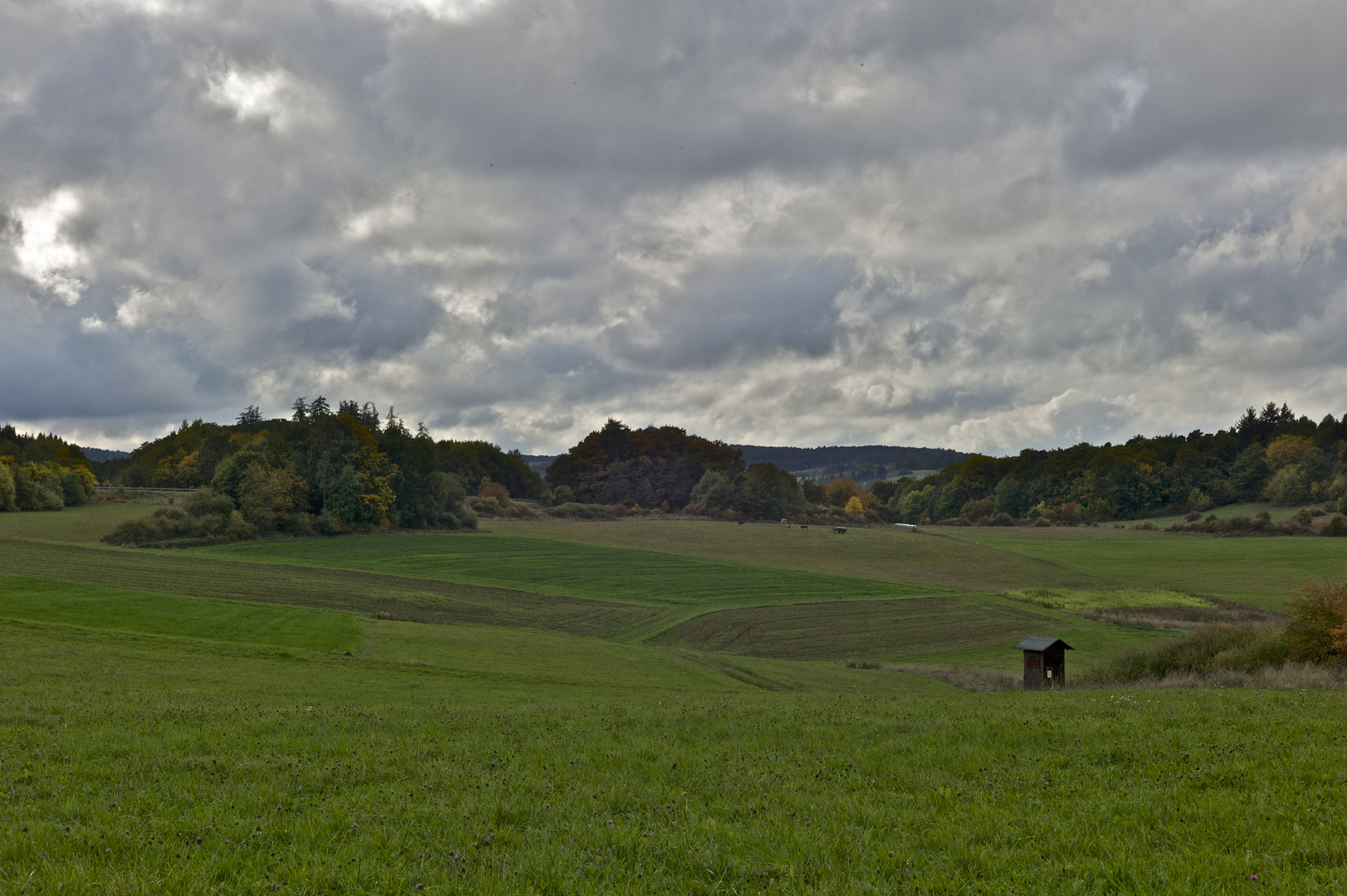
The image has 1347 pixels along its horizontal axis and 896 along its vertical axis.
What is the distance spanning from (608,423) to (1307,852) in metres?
191

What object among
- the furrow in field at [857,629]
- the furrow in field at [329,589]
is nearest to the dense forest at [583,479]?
the furrow in field at [329,589]

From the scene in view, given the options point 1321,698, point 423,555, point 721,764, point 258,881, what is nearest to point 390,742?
point 721,764

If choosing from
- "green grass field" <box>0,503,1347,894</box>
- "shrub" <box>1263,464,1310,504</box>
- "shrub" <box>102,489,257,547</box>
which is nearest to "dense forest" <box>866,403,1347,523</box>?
"shrub" <box>1263,464,1310,504</box>

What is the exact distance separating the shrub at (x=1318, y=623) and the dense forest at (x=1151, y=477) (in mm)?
119420

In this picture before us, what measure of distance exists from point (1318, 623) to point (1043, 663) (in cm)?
1016

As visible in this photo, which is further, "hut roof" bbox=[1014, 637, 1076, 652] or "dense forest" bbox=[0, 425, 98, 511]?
"dense forest" bbox=[0, 425, 98, 511]

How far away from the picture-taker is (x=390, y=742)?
12.1m

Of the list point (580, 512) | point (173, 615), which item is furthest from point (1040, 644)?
point (580, 512)

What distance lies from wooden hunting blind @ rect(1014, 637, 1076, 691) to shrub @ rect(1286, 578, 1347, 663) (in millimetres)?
8587

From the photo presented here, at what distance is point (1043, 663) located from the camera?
111ft

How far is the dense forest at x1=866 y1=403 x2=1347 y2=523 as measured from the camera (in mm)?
132500

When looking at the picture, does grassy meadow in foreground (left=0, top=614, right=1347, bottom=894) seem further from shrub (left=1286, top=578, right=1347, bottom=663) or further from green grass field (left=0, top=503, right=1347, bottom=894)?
shrub (left=1286, top=578, right=1347, bottom=663)

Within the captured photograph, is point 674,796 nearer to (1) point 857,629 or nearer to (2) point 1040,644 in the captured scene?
(2) point 1040,644

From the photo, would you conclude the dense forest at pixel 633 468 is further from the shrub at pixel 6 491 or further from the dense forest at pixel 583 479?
the shrub at pixel 6 491
